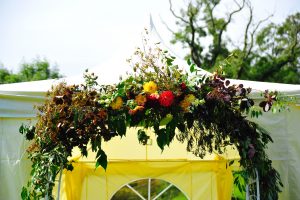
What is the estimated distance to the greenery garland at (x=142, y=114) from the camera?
293cm

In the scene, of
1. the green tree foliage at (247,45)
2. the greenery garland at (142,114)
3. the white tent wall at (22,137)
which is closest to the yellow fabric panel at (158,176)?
the white tent wall at (22,137)

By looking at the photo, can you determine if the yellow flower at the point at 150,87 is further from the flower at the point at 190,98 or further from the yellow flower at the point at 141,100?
the flower at the point at 190,98

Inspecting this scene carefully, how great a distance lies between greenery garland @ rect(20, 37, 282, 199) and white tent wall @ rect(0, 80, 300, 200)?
3.24 ft

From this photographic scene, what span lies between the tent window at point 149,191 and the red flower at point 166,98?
Answer: 7.79 ft

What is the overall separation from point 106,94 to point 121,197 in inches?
92.7

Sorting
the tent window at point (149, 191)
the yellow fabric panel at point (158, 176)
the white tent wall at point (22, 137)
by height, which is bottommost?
the tent window at point (149, 191)

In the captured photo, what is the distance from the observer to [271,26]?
790 inches

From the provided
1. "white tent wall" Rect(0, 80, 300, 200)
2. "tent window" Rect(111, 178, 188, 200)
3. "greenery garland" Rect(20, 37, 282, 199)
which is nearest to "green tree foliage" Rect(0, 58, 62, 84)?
"tent window" Rect(111, 178, 188, 200)

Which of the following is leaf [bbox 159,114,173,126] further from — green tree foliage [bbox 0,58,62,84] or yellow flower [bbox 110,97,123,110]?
green tree foliage [bbox 0,58,62,84]

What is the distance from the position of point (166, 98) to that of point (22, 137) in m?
1.93

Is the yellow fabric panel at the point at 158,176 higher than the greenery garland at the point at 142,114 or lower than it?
lower

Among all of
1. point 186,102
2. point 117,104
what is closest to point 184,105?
point 186,102

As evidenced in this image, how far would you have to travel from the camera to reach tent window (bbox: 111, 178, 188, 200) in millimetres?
5035

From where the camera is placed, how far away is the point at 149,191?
17.0 feet
